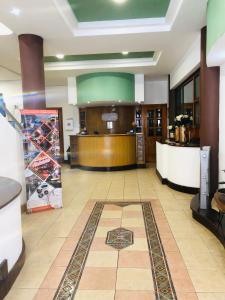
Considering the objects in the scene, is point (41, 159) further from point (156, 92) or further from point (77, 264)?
point (156, 92)

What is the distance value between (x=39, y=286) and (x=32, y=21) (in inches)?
147

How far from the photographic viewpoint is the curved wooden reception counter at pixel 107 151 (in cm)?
770

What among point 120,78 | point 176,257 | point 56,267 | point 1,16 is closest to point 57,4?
point 1,16

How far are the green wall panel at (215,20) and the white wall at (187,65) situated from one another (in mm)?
1338

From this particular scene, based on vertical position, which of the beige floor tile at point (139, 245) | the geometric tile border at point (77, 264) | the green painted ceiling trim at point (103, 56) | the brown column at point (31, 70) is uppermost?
the green painted ceiling trim at point (103, 56)

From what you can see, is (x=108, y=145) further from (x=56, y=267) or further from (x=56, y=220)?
(x=56, y=267)

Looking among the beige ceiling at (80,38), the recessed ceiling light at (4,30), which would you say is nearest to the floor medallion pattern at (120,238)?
the beige ceiling at (80,38)

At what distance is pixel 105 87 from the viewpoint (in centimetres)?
748

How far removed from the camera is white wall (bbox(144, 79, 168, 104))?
8906 millimetres

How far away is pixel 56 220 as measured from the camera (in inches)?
150

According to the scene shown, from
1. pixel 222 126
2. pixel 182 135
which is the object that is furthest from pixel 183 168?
pixel 222 126

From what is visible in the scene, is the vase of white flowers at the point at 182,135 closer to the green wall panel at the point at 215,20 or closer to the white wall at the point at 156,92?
the green wall panel at the point at 215,20

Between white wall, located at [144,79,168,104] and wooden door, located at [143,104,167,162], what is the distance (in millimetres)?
199

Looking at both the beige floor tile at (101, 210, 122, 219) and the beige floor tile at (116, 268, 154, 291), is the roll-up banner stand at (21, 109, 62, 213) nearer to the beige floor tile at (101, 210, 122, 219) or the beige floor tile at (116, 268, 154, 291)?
the beige floor tile at (101, 210, 122, 219)
